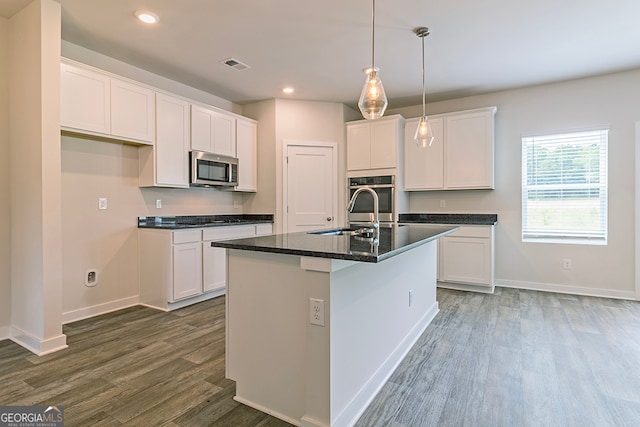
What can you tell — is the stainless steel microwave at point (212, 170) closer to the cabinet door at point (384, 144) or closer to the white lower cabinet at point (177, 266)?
the white lower cabinet at point (177, 266)

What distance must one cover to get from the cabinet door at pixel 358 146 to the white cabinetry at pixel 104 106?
8.58 ft

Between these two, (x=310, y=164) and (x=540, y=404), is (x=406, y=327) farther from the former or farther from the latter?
(x=310, y=164)

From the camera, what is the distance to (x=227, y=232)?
403 cm

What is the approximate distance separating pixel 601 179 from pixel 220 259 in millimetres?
4704

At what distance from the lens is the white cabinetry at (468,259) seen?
4133 millimetres

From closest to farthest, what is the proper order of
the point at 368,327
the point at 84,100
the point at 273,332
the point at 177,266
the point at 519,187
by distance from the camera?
the point at 273,332 → the point at 368,327 → the point at 84,100 → the point at 177,266 → the point at 519,187

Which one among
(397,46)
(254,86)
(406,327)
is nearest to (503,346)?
(406,327)

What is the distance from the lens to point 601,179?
400 centimetres

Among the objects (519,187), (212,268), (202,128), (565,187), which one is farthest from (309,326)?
(565,187)

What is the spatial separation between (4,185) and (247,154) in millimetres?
2630

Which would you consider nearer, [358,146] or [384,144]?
[384,144]

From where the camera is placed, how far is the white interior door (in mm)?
4781

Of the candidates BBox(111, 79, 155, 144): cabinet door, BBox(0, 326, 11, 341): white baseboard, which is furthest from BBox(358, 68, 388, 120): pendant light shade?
BBox(0, 326, 11, 341): white baseboard

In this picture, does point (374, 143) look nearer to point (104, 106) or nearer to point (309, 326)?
point (104, 106)
